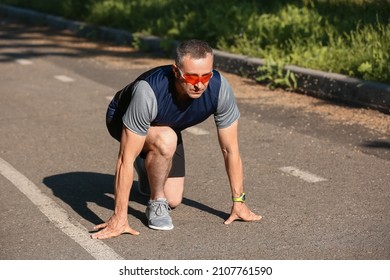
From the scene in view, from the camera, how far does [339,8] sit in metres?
13.2

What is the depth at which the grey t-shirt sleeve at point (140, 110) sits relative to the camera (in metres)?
5.43

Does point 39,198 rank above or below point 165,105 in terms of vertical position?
below

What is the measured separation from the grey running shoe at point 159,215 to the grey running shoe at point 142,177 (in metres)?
0.49

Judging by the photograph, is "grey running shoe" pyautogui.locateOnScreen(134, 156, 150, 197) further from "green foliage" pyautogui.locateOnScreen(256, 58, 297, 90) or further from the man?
"green foliage" pyautogui.locateOnScreen(256, 58, 297, 90)

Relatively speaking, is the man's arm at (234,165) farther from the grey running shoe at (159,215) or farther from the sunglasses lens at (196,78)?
the sunglasses lens at (196,78)

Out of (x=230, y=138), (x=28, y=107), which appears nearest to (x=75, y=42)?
(x=28, y=107)

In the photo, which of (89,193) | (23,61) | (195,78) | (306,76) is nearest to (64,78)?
(23,61)

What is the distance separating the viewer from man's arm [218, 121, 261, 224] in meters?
5.72

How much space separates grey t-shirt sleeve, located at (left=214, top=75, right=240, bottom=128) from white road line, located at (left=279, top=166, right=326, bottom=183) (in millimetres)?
1415

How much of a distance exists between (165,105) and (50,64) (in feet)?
25.6

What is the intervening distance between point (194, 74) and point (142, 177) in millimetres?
1357

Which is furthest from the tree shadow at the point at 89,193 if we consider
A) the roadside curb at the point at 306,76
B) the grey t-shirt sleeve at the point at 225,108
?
the roadside curb at the point at 306,76

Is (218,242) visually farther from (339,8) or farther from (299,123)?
(339,8)

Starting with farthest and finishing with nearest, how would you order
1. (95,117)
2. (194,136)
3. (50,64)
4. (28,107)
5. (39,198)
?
(50,64), (28,107), (95,117), (194,136), (39,198)
